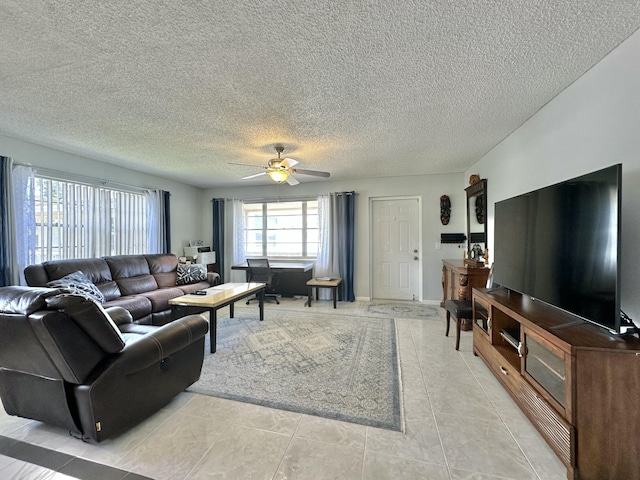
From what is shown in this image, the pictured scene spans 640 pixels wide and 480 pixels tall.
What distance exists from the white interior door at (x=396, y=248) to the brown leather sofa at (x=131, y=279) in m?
3.24

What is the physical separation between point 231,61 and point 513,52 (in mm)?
1738

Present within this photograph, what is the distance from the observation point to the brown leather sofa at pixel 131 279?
3.02 metres

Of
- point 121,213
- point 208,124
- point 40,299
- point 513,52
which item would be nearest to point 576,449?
point 513,52

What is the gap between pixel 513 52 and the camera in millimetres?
1567

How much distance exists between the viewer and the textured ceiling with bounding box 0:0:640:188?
1293 mm

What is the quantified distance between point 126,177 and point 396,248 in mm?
4923

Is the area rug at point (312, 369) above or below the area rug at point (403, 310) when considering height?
below

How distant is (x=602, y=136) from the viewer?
163cm

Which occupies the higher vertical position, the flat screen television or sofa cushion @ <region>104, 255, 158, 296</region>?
the flat screen television

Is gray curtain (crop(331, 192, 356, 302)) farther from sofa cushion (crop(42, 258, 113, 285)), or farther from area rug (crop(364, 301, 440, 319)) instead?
sofa cushion (crop(42, 258, 113, 285))

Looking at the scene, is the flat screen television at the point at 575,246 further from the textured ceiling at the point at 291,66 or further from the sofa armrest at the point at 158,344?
the sofa armrest at the point at 158,344

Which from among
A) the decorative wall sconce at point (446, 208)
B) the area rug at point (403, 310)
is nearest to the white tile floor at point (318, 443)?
the area rug at point (403, 310)

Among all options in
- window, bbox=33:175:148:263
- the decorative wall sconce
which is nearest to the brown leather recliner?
window, bbox=33:175:148:263

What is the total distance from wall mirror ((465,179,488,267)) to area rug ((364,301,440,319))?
107 centimetres
